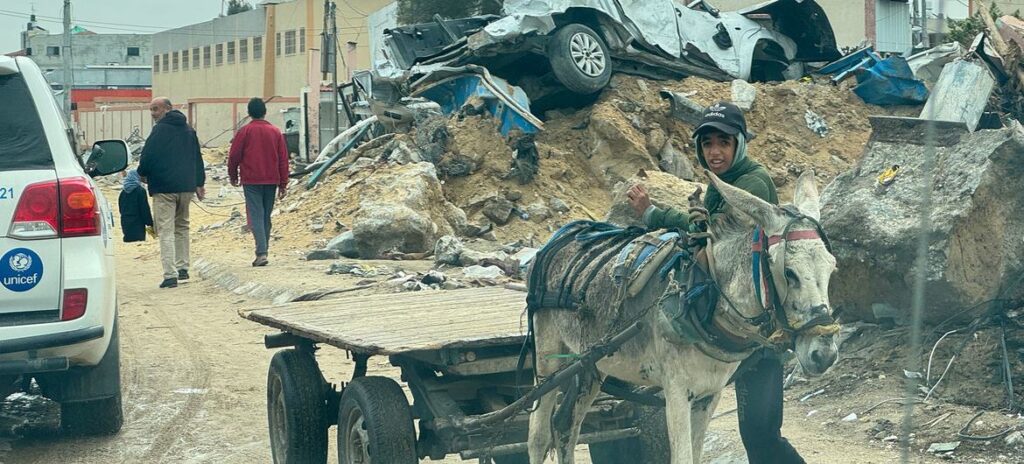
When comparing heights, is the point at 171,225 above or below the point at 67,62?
below

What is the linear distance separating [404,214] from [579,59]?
4390 mm

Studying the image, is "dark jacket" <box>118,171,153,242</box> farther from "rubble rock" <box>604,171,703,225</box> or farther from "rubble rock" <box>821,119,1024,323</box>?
"rubble rock" <box>821,119,1024,323</box>

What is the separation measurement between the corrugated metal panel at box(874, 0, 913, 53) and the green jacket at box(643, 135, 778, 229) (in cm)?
3572

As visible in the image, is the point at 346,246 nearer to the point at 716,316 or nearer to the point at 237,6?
→ the point at 716,316

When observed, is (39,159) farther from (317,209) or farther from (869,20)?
(869,20)

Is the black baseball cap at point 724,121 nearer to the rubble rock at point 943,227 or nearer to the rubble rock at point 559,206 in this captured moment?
the rubble rock at point 943,227

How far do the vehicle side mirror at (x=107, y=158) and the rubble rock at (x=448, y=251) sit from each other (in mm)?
6402

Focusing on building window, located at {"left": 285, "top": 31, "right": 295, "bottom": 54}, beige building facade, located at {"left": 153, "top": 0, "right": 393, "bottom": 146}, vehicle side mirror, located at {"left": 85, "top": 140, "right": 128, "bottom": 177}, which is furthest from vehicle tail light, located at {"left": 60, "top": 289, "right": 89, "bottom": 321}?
building window, located at {"left": 285, "top": 31, "right": 295, "bottom": 54}

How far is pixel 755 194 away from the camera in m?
4.30

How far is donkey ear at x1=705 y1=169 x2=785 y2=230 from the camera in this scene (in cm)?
377

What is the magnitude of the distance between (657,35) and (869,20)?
969 inches

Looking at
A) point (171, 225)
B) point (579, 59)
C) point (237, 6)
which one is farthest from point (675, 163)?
point (237, 6)

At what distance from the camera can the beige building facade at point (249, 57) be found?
164 ft

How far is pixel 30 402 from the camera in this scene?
8078 millimetres
